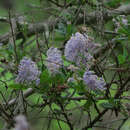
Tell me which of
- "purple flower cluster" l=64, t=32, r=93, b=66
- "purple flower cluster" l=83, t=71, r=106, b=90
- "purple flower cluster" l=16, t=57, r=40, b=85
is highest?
"purple flower cluster" l=64, t=32, r=93, b=66

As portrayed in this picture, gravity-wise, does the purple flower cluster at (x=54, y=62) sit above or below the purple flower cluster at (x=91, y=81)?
A: above

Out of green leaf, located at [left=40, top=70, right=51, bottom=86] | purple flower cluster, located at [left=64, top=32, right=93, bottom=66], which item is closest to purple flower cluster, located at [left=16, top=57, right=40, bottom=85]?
green leaf, located at [left=40, top=70, right=51, bottom=86]

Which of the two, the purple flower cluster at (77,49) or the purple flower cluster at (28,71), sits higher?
the purple flower cluster at (77,49)

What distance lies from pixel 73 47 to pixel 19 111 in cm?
48

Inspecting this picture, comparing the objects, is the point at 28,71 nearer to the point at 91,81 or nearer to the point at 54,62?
the point at 54,62

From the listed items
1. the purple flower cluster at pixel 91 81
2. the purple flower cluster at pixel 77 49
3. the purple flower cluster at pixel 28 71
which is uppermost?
the purple flower cluster at pixel 77 49

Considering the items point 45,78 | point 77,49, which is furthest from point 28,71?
point 77,49

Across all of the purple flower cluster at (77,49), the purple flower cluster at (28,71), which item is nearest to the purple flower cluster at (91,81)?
the purple flower cluster at (77,49)

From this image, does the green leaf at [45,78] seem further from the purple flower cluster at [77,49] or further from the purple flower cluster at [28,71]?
the purple flower cluster at [77,49]

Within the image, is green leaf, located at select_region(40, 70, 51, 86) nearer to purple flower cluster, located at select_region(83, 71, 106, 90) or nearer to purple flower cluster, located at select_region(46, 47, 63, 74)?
purple flower cluster, located at select_region(46, 47, 63, 74)

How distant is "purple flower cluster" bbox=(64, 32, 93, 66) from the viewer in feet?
4.12

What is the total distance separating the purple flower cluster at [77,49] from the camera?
1256 mm

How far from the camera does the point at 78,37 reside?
1261 mm

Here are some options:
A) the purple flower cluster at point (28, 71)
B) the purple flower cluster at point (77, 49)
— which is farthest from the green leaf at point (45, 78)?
the purple flower cluster at point (77, 49)
